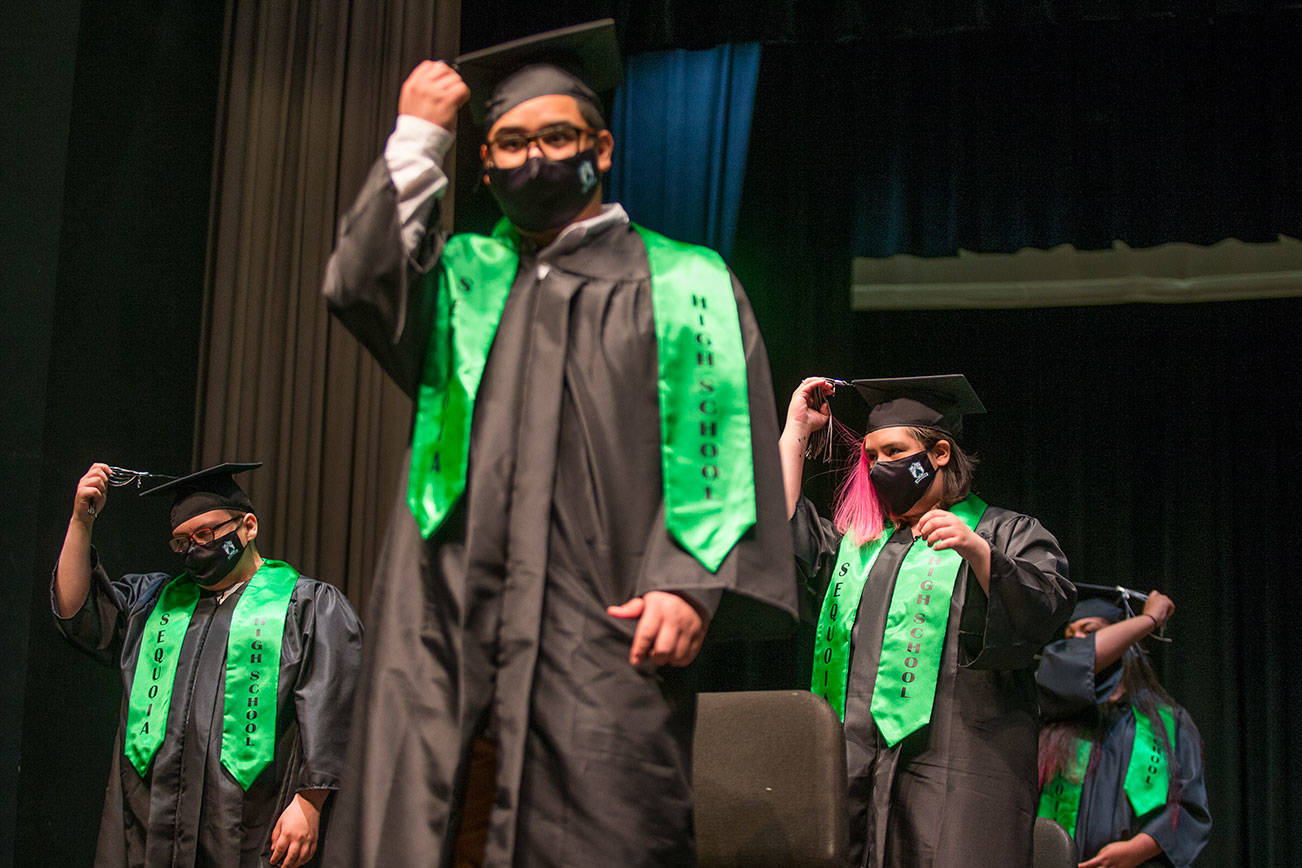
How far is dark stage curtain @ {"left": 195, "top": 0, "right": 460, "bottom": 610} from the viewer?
183 inches

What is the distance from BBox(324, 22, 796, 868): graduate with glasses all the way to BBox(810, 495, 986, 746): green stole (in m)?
1.31

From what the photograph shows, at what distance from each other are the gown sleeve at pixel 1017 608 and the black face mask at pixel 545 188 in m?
1.44

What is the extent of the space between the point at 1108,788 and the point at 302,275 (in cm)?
341

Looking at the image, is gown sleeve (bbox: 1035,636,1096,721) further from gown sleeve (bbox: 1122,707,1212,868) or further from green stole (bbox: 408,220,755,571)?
green stole (bbox: 408,220,755,571)

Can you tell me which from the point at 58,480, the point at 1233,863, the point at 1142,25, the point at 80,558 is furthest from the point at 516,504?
the point at 1233,863

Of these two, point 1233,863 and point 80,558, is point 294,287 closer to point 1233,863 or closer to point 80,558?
point 80,558

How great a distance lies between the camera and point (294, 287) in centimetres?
478

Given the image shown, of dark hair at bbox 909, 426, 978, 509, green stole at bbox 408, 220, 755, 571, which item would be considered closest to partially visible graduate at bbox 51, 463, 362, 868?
dark hair at bbox 909, 426, 978, 509

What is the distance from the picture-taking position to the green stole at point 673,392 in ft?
6.19

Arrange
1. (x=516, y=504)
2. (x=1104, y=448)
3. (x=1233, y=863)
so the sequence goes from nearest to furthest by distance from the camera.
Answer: (x=516, y=504), (x=1233, y=863), (x=1104, y=448)

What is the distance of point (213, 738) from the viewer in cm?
373

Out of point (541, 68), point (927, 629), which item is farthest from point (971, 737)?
point (541, 68)

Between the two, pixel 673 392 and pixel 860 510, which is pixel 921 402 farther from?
pixel 673 392

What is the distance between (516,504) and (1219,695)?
5.16 m
